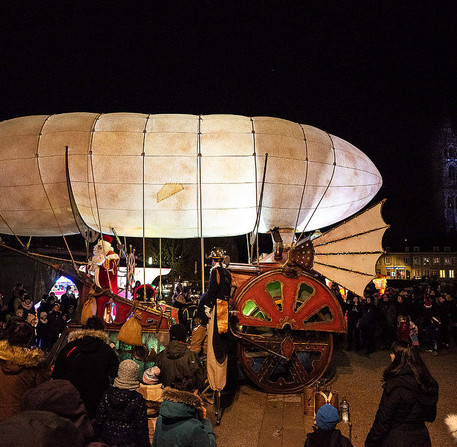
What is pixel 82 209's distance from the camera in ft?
34.0

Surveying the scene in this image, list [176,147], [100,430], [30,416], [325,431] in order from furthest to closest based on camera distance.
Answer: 1. [176,147]
2. [100,430]
3. [325,431]
4. [30,416]

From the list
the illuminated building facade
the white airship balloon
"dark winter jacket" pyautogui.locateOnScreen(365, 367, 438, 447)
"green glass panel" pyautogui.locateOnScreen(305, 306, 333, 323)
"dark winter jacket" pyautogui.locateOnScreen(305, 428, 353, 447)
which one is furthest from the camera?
the illuminated building facade

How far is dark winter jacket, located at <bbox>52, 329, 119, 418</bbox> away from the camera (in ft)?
13.6

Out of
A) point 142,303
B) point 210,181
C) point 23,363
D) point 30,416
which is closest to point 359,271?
point 210,181

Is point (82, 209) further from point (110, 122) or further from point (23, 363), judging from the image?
point (23, 363)

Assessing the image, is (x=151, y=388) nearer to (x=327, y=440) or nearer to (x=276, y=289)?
(x=327, y=440)

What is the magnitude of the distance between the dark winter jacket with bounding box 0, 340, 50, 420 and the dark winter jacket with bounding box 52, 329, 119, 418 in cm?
56

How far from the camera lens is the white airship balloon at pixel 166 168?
957cm

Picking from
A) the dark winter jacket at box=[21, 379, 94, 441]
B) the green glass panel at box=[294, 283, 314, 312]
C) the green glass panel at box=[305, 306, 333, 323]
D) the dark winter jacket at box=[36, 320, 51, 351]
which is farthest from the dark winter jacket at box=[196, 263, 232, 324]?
the dark winter jacket at box=[36, 320, 51, 351]

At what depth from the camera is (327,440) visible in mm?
3041

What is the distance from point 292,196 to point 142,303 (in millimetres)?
4129

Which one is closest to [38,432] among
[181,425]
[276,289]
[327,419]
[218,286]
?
[181,425]

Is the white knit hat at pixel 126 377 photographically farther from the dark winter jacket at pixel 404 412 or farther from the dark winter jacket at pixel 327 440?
the dark winter jacket at pixel 404 412

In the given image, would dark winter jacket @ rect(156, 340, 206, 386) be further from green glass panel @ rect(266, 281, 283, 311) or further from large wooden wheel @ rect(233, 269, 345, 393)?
green glass panel @ rect(266, 281, 283, 311)
